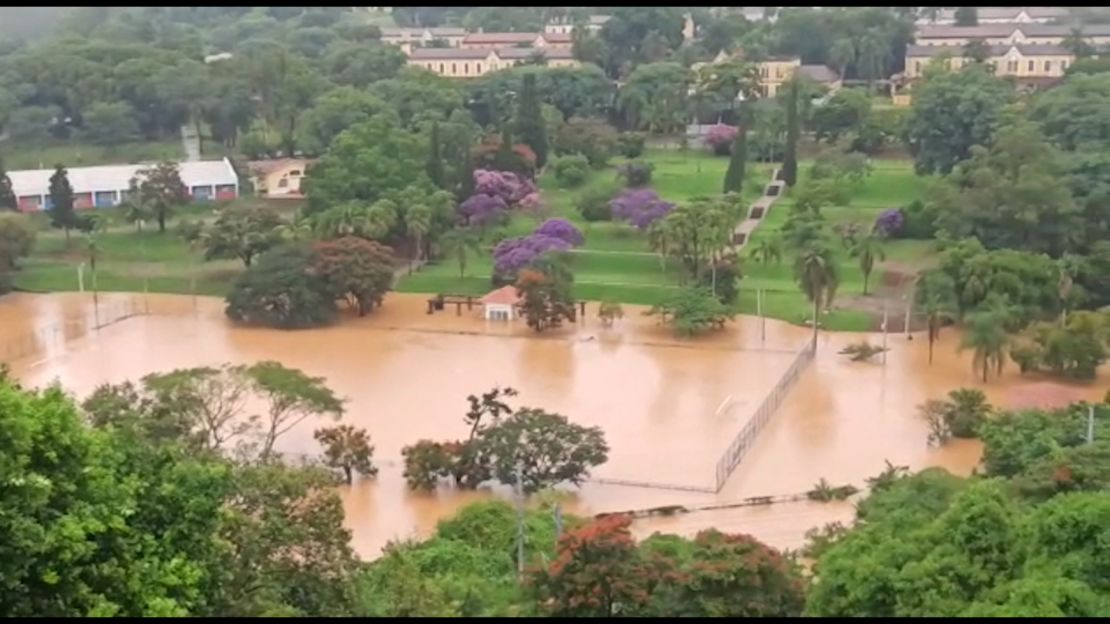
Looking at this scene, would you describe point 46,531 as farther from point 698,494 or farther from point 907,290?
point 907,290

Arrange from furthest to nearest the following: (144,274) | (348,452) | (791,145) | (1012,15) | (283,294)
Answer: (1012,15) < (791,145) < (144,274) < (283,294) < (348,452)

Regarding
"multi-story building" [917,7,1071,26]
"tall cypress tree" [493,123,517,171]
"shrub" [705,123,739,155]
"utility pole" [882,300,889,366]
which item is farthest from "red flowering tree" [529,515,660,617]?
"multi-story building" [917,7,1071,26]

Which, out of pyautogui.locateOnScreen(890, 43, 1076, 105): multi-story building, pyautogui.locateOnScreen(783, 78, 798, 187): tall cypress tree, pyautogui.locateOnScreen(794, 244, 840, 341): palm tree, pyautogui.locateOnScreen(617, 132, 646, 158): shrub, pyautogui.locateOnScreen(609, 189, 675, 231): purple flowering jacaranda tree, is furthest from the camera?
pyautogui.locateOnScreen(890, 43, 1076, 105): multi-story building

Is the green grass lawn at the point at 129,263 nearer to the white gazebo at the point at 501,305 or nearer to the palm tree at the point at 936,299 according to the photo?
the white gazebo at the point at 501,305

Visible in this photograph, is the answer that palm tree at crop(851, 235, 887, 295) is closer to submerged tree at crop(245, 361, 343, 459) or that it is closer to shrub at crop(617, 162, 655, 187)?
shrub at crop(617, 162, 655, 187)

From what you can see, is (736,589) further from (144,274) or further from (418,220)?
(144,274)


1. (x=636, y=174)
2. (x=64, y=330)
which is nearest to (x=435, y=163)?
(x=636, y=174)
